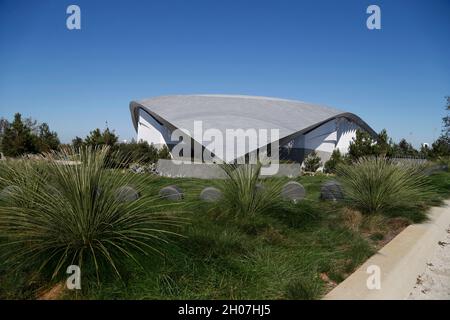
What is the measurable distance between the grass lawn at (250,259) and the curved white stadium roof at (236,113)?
19.8 metres

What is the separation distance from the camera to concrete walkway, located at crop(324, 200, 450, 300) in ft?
10.2

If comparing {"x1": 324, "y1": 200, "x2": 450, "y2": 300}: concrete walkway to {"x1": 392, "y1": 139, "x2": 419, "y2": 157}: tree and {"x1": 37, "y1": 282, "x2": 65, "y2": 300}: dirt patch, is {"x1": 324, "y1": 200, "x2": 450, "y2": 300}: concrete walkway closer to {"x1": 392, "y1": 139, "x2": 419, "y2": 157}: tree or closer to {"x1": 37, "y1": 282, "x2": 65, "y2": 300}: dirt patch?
{"x1": 37, "y1": 282, "x2": 65, "y2": 300}: dirt patch

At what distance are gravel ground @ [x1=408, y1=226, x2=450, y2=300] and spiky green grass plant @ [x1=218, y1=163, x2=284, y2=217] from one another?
230 centimetres

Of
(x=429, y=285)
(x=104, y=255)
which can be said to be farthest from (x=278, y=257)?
(x=104, y=255)

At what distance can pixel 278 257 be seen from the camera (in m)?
3.92

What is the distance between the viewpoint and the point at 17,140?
1938 cm

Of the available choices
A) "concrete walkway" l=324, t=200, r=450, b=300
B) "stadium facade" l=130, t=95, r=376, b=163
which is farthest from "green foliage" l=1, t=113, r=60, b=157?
"concrete walkway" l=324, t=200, r=450, b=300

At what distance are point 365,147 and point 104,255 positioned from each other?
2132 centimetres

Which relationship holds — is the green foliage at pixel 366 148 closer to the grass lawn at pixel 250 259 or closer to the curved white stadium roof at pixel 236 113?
the curved white stadium roof at pixel 236 113

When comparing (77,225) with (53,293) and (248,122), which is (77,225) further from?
Answer: (248,122)

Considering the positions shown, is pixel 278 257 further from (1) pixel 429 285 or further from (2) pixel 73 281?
(2) pixel 73 281

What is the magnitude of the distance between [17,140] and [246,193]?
1905 cm

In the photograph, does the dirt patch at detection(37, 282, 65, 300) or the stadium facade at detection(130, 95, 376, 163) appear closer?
the dirt patch at detection(37, 282, 65, 300)

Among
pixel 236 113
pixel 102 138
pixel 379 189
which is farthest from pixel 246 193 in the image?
pixel 236 113
